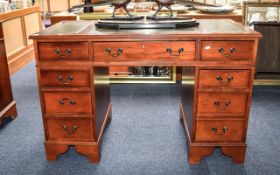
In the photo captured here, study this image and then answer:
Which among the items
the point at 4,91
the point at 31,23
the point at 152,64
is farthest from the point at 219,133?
the point at 31,23

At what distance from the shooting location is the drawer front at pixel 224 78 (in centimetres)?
183

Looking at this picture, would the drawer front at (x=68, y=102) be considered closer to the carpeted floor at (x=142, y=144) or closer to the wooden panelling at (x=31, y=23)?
the carpeted floor at (x=142, y=144)

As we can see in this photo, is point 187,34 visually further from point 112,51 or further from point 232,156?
point 232,156

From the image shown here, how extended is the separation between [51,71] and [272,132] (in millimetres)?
1741

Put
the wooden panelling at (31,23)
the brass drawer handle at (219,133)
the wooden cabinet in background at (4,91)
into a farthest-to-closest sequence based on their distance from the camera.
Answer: the wooden panelling at (31,23) → the wooden cabinet in background at (4,91) → the brass drawer handle at (219,133)

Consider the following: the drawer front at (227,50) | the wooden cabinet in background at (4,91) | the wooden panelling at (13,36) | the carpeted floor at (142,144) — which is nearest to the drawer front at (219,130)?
the carpeted floor at (142,144)

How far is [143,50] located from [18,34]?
3.24 m

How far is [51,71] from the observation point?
187cm

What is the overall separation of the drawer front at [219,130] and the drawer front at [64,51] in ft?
2.73

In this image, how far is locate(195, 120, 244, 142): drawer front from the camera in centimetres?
195

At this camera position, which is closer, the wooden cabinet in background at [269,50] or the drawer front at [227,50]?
the drawer front at [227,50]

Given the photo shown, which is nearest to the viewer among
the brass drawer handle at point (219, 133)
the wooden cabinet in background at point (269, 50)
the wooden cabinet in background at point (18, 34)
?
the brass drawer handle at point (219, 133)

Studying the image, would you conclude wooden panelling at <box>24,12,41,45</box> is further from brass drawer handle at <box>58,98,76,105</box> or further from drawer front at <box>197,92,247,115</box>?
drawer front at <box>197,92,247,115</box>

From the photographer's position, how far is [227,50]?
179cm
